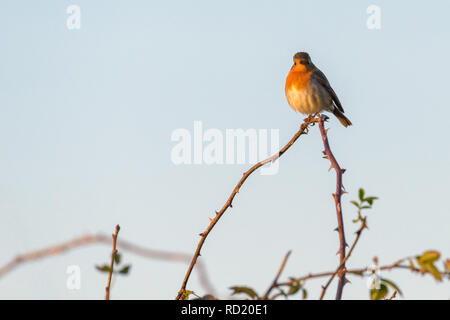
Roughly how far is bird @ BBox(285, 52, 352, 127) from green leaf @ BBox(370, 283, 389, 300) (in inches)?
317

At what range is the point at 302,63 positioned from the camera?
32.6 feet

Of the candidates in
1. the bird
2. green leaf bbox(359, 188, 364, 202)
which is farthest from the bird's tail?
green leaf bbox(359, 188, 364, 202)

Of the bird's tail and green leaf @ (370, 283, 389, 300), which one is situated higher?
the bird's tail

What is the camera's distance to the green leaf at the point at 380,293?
154 cm

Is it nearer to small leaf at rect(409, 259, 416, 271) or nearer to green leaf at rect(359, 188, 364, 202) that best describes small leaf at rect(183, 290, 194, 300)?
green leaf at rect(359, 188, 364, 202)

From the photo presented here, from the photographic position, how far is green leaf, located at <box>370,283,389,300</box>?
1537mm

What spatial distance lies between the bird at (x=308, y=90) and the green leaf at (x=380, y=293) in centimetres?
805

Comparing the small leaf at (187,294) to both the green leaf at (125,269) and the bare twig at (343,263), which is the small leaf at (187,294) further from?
the bare twig at (343,263)

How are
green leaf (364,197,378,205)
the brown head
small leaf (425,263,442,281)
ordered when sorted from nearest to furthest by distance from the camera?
small leaf (425,263,442,281), green leaf (364,197,378,205), the brown head

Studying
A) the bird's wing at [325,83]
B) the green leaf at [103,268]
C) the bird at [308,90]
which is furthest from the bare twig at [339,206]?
the bird's wing at [325,83]

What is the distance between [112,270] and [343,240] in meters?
0.62

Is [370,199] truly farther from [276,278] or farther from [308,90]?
[308,90]

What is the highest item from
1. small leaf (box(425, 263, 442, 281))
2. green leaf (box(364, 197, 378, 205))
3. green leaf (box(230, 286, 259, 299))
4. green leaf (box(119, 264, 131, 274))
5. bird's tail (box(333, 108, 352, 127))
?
bird's tail (box(333, 108, 352, 127))
